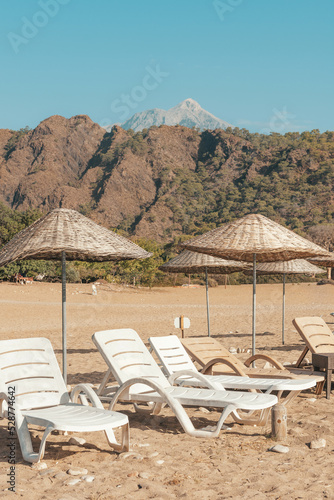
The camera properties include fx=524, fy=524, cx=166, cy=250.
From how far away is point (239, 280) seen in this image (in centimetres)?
3666

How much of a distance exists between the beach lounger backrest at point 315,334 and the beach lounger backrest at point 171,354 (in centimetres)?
161

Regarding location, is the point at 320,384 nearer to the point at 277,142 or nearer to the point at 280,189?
the point at 280,189

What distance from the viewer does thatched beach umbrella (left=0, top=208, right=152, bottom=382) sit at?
17.1 feet

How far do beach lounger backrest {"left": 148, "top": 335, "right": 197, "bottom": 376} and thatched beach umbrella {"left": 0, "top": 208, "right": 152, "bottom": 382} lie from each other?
0.97 meters

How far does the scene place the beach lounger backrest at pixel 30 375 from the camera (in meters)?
4.00

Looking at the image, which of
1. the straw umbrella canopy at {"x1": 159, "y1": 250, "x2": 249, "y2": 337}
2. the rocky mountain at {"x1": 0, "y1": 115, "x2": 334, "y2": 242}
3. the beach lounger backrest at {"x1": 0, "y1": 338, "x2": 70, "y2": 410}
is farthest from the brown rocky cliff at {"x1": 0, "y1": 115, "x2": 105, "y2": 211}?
the beach lounger backrest at {"x1": 0, "y1": 338, "x2": 70, "y2": 410}

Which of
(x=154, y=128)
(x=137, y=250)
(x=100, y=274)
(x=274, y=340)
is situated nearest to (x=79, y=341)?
(x=274, y=340)

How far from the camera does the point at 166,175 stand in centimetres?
9300

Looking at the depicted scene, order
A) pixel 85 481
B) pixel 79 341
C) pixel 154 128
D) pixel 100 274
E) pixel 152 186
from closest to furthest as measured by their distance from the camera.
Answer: pixel 85 481
pixel 79 341
pixel 100 274
pixel 152 186
pixel 154 128

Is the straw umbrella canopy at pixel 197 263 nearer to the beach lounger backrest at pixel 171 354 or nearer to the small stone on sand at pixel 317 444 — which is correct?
the beach lounger backrest at pixel 171 354

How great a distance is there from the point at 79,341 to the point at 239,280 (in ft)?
86.5

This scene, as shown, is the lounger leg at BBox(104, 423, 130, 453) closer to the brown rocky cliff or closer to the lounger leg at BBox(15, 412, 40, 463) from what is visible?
the lounger leg at BBox(15, 412, 40, 463)

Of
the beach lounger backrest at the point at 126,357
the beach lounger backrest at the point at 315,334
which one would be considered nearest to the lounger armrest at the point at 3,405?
the beach lounger backrest at the point at 126,357

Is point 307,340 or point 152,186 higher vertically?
point 152,186
